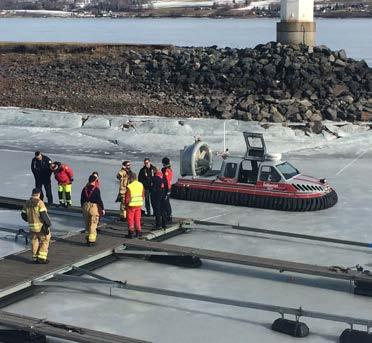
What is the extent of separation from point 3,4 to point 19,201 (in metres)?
163

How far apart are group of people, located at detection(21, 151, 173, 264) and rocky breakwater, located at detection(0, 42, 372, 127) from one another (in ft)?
32.2

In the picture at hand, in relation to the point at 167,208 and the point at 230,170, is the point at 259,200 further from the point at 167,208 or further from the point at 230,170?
the point at 167,208

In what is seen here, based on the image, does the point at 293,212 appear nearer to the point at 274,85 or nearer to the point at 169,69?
the point at 274,85

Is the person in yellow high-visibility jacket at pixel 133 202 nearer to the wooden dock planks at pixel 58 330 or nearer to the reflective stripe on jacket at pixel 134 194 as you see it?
the reflective stripe on jacket at pixel 134 194

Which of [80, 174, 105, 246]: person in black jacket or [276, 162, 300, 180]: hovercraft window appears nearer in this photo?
[80, 174, 105, 246]: person in black jacket

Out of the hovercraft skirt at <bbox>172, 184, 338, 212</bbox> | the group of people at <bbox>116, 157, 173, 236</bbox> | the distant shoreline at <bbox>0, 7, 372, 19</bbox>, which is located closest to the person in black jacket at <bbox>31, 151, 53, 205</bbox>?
the group of people at <bbox>116, 157, 173, 236</bbox>

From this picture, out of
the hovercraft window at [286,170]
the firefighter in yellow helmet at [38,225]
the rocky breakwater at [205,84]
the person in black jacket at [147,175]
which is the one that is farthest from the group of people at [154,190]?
the rocky breakwater at [205,84]

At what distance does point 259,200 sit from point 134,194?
10.3ft

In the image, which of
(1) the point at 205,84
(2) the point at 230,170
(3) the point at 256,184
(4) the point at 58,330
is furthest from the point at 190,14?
(4) the point at 58,330

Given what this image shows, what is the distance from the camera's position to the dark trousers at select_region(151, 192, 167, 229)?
1158 cm

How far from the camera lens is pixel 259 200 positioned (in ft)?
44.4

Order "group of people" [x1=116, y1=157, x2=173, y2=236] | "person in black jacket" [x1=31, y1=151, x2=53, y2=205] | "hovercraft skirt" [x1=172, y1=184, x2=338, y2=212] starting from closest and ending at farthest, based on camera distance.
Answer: "group of people" [x1=116, y1=157, x2=173, y2=236]
"person in black jacket" [x1=31, y1=151, x2=53, y2=205]
"hovercraft skirt" [x1=172, y1=184, x2=338, y2=212]

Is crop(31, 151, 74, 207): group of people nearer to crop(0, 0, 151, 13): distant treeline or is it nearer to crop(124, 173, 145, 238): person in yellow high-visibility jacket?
crop(124, 173, 145, 238): person in yellow high-visibility jacket

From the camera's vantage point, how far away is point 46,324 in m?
8.16
